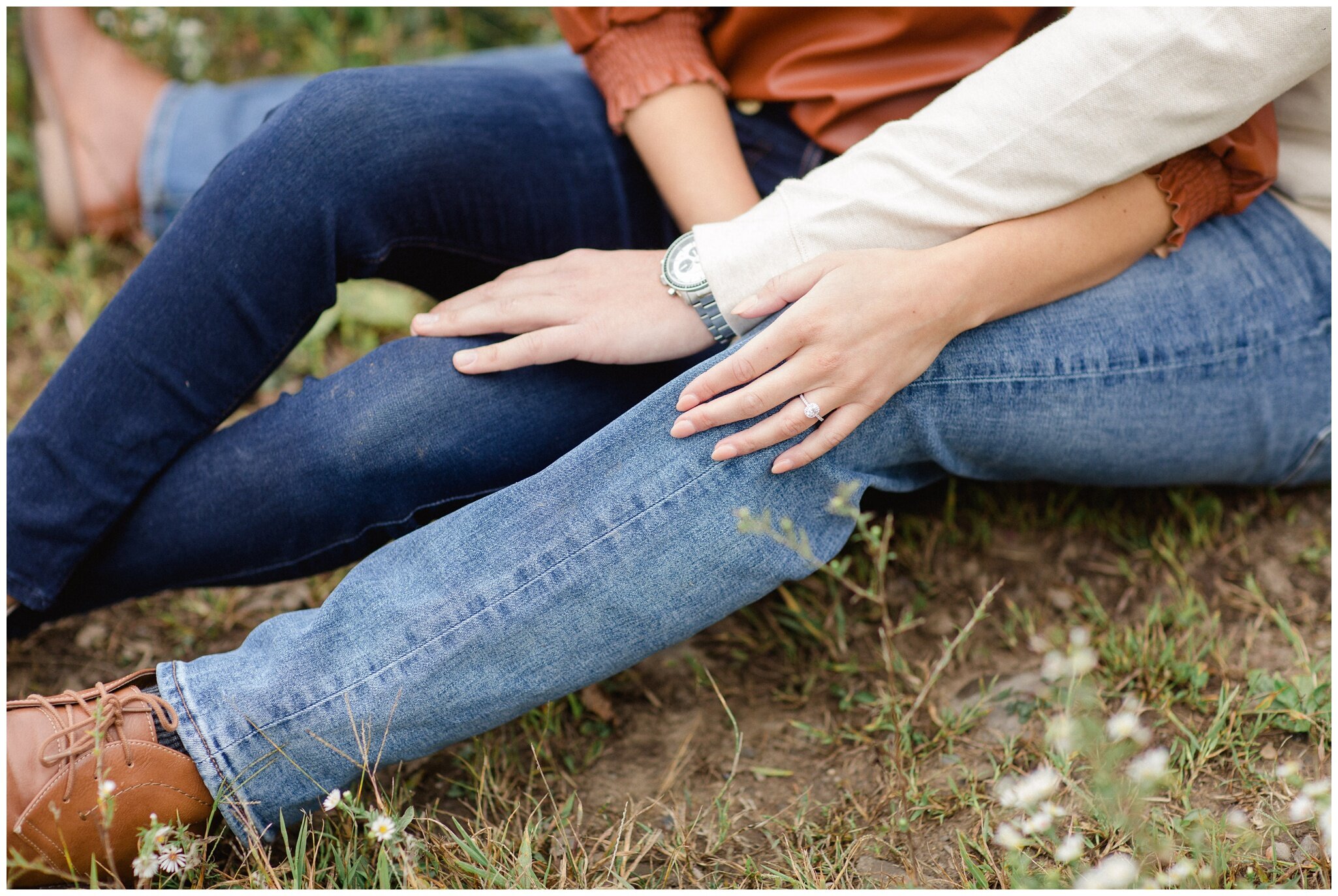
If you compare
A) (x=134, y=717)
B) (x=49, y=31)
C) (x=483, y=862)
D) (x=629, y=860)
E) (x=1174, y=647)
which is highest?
(x=49, y=31)

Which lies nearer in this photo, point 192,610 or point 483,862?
point 483,862

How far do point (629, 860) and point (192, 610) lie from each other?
0.90 m

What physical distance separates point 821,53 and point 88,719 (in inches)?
49.7

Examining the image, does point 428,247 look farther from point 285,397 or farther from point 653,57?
point 653,57

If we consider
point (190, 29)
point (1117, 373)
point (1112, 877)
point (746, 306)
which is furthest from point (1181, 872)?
point (190, 29)

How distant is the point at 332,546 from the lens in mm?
1307

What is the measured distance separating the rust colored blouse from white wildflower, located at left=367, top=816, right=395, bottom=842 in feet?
3.26

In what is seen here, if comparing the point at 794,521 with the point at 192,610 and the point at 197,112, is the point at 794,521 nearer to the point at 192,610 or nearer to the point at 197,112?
the point at 192,610

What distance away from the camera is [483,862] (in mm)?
1141

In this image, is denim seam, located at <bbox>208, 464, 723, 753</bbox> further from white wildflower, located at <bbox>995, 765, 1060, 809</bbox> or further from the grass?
white wildflower, located at <bbox>995, 765, 1060, 809</bbox>

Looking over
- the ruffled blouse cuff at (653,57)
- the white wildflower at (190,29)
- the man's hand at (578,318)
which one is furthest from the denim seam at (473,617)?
the white wildflower at (190,29)

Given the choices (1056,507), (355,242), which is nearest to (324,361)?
(355,242)

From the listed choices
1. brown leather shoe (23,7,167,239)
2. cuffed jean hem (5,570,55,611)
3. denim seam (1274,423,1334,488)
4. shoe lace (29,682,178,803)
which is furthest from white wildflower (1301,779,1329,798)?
brown leather shoe (23,7,167,239)

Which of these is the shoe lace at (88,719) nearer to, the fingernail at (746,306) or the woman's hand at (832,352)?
the woman's hand at (832,352)
